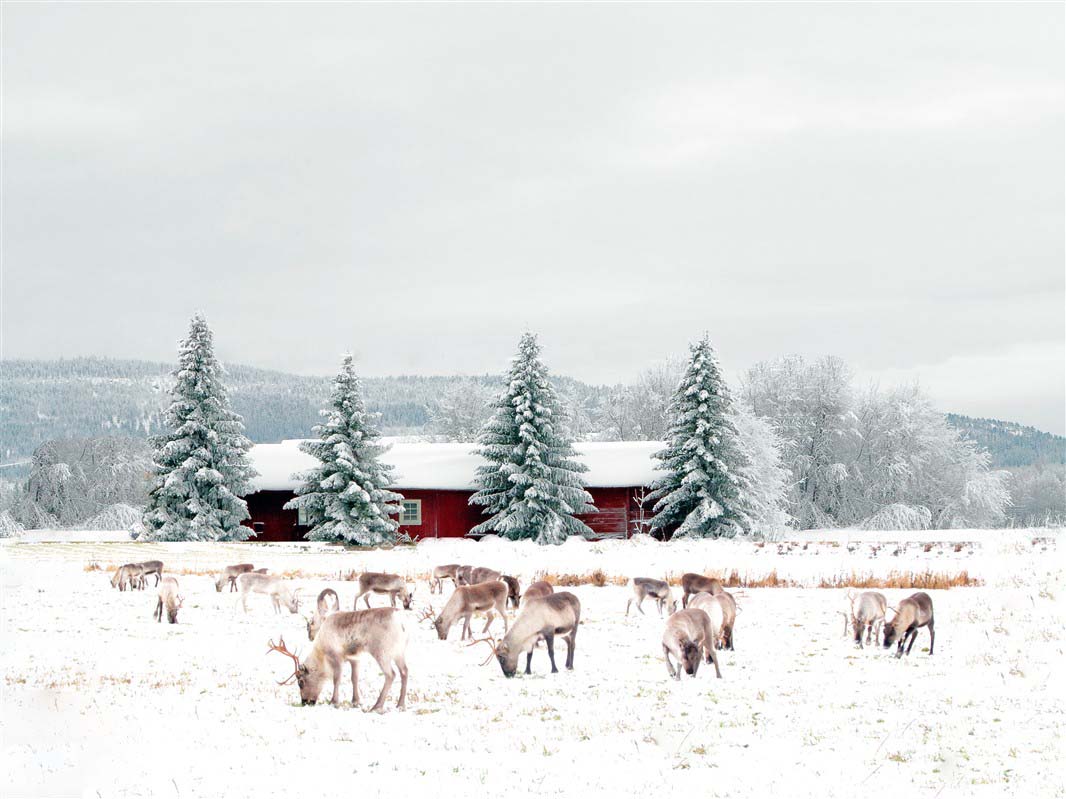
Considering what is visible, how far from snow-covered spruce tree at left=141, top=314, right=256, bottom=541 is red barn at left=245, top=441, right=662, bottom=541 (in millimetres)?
2667

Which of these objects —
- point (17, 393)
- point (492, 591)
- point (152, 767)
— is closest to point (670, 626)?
point (492, 591)

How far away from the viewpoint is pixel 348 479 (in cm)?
4272

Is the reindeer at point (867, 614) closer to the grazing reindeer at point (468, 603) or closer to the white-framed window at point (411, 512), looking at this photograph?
the grazing reindeer at point (468, 603)

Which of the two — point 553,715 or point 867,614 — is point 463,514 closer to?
point 867,614

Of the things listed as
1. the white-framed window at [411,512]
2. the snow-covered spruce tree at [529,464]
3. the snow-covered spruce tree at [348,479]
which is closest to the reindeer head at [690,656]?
the snow-covered spruce tree at [529,464]

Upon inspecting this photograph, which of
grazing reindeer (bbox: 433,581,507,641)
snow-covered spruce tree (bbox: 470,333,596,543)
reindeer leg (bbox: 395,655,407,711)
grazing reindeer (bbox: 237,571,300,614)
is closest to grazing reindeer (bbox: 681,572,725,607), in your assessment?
grazing reindeer (bbox: 433,581,507,641)

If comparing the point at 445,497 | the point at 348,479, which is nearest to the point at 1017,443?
the point at 445,497

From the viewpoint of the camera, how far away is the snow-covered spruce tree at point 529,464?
42875 mm

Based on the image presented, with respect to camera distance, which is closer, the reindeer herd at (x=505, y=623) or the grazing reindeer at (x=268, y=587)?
the reindeer herd at (x=505, y=623)

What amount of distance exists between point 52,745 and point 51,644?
6002 mm

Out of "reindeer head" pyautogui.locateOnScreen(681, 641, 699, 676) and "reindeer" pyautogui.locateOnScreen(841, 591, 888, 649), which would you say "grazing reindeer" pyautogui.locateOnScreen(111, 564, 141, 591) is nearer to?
"reindeer head" pyautogui.locateOnScreen(681, 641, 699, 676)

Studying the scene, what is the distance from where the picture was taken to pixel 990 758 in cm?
936

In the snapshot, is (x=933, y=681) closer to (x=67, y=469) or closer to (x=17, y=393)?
(x=67, y=469)

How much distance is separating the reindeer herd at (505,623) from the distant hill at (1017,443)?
9167cm
